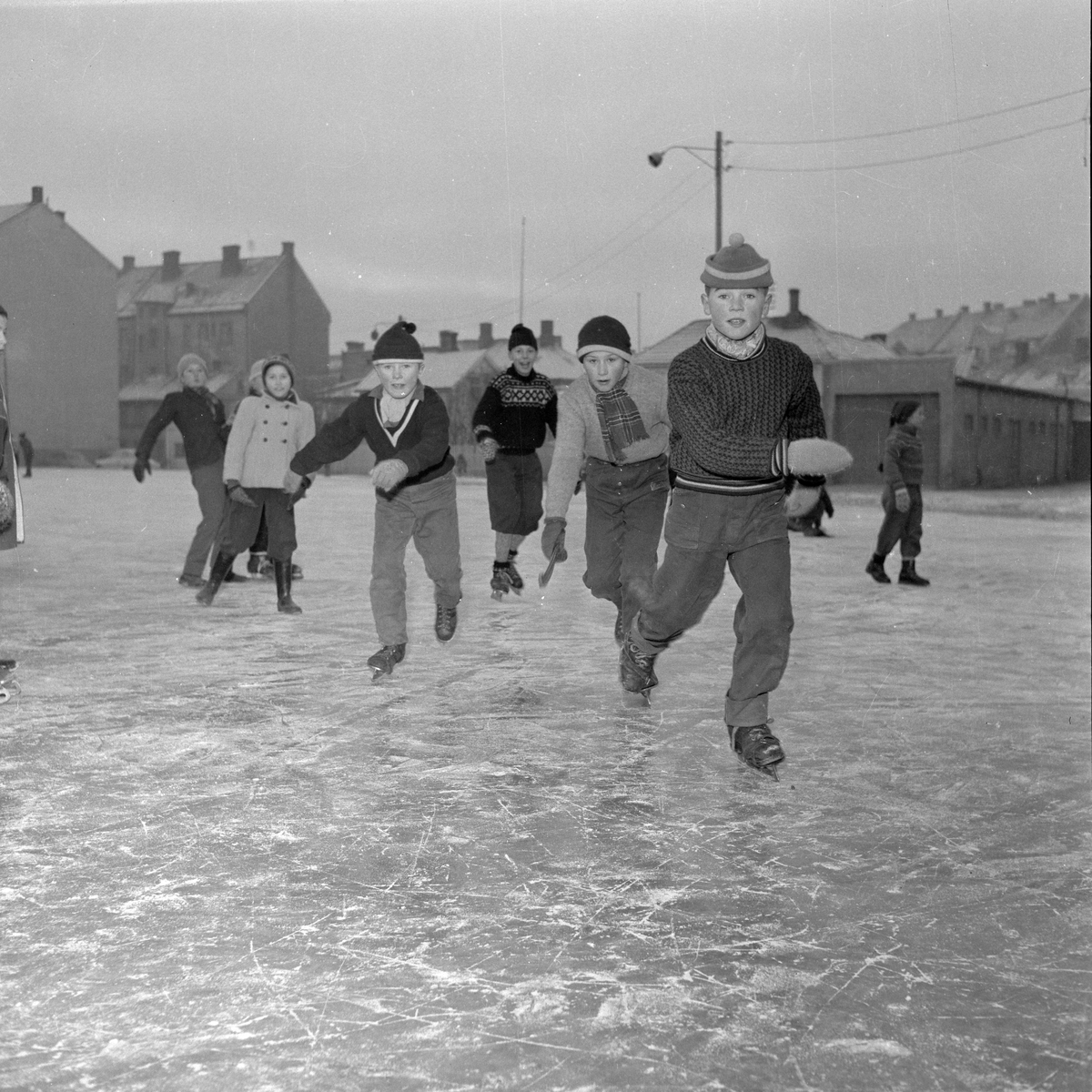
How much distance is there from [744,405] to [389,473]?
1.14 meters

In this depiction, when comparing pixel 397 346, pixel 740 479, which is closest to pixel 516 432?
pixel 397 346

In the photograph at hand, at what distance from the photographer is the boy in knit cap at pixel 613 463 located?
4242 millimetres

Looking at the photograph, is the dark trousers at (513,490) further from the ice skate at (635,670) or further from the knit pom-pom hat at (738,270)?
the knit pom-pom hat at (738,270)

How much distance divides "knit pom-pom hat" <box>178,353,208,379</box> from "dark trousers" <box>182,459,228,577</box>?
1.47 ft

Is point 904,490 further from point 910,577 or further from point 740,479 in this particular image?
point 740,479

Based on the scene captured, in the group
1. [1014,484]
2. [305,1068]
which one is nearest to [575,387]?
[305,1068]

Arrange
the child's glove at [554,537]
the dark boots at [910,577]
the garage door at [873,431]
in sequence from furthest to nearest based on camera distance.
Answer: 1. the garage door at [873,431]
2. the dark boots at [910,577]
3. the child's glove at [554,537]

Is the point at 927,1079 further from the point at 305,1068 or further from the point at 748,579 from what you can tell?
the point at 748,579

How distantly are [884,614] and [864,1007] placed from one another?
6.13m

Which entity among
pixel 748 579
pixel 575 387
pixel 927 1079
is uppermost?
pixel 575 387

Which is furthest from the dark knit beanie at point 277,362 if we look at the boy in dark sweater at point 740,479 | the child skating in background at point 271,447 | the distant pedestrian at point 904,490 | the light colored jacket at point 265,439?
the distant pedestrian at point 904,490

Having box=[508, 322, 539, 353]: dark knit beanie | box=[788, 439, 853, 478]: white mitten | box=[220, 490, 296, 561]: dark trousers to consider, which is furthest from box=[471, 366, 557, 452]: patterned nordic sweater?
box=[788, 439, 853, 478]: white mitten

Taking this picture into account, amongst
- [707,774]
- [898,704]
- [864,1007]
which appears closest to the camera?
[864,1007]

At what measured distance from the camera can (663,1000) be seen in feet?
8.21
